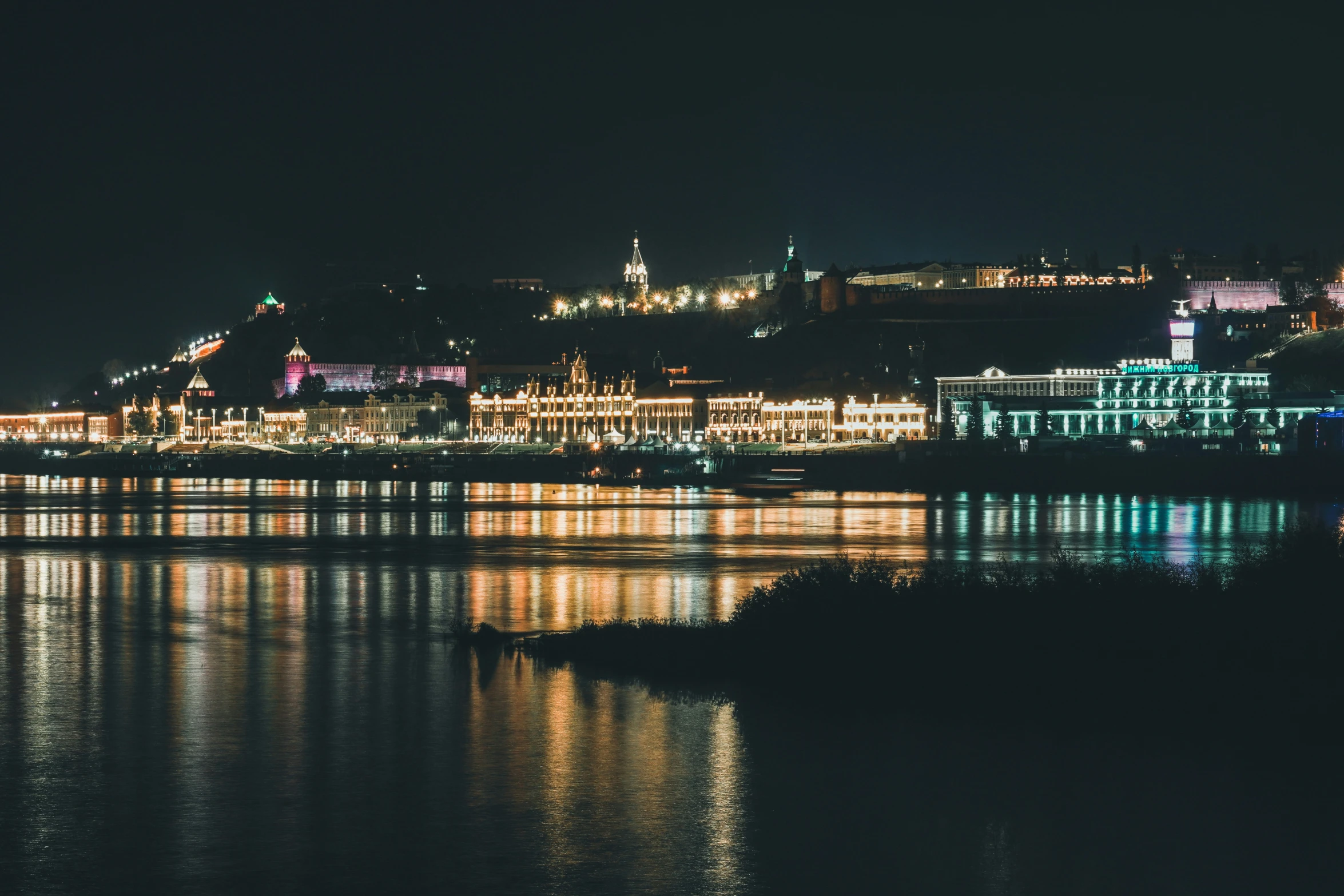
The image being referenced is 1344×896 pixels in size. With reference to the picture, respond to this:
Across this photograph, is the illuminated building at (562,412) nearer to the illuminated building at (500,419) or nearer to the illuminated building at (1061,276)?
the illuminated building at (500,419)

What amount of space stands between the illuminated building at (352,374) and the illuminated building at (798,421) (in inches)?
Answer: 1841

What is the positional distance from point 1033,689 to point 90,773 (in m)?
9.49

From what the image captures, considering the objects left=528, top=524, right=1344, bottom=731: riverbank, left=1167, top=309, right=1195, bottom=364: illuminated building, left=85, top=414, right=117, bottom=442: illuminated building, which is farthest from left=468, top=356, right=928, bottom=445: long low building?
left=528, top=524, right=1344, bottom=731: riverbank

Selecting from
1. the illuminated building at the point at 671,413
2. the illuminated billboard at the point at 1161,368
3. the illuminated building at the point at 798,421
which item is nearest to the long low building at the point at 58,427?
the illuminated building at the point at 671,413

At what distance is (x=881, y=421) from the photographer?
382ft

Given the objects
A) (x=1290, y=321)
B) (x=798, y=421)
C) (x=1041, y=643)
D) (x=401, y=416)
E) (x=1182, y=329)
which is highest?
(x=1290, y=321)

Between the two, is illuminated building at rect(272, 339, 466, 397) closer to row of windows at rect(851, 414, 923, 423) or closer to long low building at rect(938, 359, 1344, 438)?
row of windows at rect(851, 414, 923, 423)

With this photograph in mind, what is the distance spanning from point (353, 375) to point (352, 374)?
13cm

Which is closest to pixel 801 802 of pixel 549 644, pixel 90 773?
pixel 90 773

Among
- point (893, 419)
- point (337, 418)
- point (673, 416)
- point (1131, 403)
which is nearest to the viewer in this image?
point (1131, 403)

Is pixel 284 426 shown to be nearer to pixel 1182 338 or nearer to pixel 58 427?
pixel 58 427

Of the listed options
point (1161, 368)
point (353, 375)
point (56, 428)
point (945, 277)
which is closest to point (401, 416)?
point (353, 375)

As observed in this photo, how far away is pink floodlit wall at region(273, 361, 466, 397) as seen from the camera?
6358 inches

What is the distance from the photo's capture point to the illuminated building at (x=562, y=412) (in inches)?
5022
